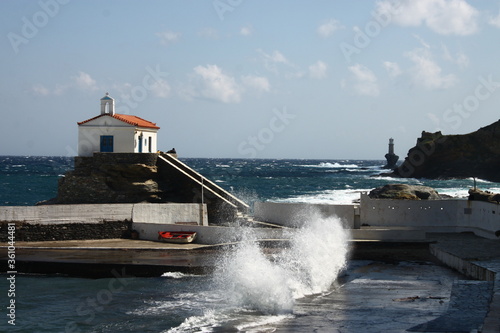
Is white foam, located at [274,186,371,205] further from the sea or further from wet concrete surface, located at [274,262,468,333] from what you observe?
wet concrete surface, located at [274,262,468,333]

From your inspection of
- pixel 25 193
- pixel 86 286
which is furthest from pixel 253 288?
pixel 25 193

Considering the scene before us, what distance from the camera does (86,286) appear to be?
1936cm

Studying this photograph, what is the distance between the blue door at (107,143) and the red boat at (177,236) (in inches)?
308

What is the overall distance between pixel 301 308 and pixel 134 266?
7.51m

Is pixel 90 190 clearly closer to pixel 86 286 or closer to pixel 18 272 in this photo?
pixel 18 272

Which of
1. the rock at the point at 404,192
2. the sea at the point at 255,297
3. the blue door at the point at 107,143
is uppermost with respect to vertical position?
the blue door at the point at 107,143

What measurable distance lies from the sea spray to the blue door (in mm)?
10528

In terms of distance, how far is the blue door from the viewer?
32281 millimetres

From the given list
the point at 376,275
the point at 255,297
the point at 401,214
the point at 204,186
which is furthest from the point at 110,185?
the point at 255,297

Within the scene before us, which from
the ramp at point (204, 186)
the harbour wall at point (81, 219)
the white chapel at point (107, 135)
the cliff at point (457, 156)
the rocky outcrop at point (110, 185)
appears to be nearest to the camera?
the harbour wall at point (81, 219)

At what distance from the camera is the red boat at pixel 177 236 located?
25487mm

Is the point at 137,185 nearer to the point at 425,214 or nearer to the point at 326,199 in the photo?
the point at 425,214

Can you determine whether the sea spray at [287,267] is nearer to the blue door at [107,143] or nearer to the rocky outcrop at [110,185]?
the rocky outcrop at [110,185]

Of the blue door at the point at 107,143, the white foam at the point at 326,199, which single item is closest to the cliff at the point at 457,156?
the white foam at the point at 326,199
